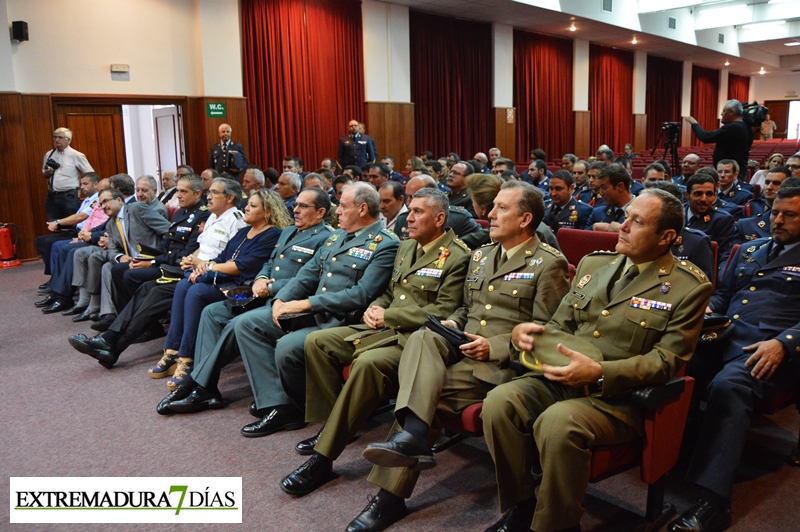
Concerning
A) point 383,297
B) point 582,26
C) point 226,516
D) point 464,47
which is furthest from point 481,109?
point 226,516

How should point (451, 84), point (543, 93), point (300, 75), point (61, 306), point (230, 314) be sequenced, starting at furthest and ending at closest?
point (543, 93) → point (451, 84) → point (300, 75) → point (61, 306) → point (230, 314)

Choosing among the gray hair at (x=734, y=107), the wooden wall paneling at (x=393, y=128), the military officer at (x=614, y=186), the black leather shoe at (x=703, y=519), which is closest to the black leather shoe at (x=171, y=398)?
the black leather shoe at (x=703, y=519)

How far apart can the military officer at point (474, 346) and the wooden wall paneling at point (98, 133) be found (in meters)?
7.29

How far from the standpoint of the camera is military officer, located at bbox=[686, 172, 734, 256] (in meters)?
3.66

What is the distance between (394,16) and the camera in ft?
35.6

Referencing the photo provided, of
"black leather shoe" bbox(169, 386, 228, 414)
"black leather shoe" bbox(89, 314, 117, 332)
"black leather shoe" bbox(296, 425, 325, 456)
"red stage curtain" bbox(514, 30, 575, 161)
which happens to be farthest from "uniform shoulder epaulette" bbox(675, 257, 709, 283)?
"red stage curtain" bbox(514, 30, 575, 161)

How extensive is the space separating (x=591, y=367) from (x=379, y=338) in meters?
1.00

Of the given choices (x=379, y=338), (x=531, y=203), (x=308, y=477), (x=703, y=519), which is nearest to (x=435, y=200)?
(x=531, y=203)

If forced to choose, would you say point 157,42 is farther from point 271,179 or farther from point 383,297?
point 383,297

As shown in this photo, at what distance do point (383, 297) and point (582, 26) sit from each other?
12410 millimetres

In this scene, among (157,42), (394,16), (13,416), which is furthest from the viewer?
(394,16)

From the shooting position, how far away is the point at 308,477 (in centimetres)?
248

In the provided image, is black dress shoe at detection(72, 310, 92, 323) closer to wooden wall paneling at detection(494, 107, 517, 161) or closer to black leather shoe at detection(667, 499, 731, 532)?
black leather shoe at detection(667, 499, 731, 532)

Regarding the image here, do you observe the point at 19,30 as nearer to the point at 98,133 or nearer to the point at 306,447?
the point at 98,133
